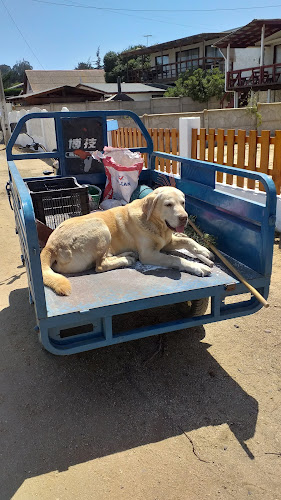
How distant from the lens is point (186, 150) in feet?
27.3

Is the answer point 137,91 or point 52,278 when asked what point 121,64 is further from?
point 52,278

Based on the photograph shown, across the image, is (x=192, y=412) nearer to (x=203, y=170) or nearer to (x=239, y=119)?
(x=203, y=170)

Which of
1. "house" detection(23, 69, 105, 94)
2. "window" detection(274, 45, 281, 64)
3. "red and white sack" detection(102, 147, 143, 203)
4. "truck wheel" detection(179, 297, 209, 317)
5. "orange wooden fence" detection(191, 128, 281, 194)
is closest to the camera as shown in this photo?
"truck wheel" detection(179, 297, 209, 317)

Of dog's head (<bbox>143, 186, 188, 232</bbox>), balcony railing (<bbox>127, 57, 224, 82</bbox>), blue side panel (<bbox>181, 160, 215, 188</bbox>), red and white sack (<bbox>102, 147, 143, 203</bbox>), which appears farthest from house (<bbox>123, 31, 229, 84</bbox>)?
dog's head (<bbox>143, 186, 188, 232</bbox>)

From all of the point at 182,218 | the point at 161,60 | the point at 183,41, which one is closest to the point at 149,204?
the point at 182,218

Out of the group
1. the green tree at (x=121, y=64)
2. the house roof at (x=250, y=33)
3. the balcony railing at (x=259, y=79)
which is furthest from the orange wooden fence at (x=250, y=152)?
the green tree at (x=121, y=64)

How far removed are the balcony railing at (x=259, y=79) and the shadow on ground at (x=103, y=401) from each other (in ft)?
81.2

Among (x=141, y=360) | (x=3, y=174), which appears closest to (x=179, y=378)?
(x=141, y=360)

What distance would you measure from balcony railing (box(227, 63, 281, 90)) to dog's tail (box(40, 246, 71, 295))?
24.9m

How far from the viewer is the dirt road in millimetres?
2295

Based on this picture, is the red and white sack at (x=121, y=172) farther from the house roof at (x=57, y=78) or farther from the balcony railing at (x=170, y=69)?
the house roof at (x=57, y=78)

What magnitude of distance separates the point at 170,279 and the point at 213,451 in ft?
3.73

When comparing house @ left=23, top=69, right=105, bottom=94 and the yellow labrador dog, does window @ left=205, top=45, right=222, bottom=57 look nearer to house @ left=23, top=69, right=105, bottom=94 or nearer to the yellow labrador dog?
house @ left=23, top=69, right=105, bottom=94

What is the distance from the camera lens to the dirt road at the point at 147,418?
2295 mm
